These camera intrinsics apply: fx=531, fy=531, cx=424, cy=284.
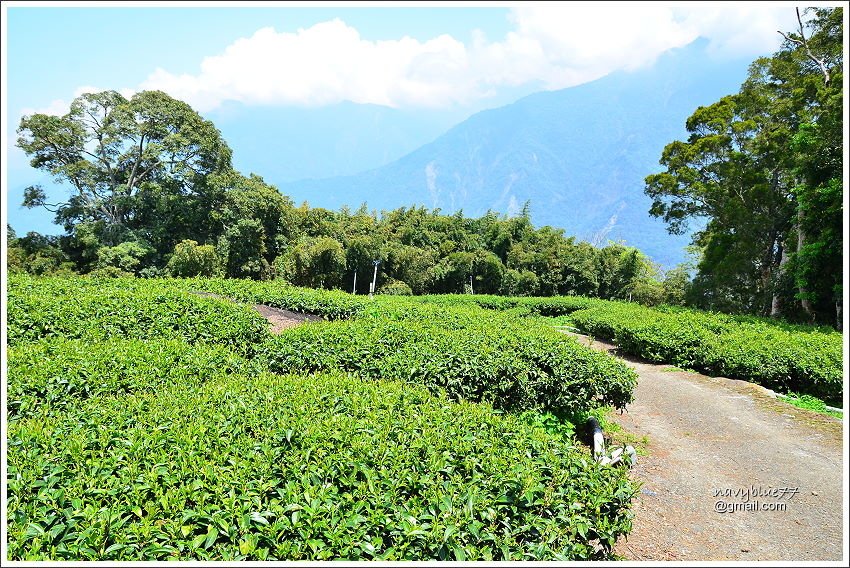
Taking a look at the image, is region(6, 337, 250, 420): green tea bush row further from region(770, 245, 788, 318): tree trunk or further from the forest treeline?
region(770, 245, 788, 318): tree trunk

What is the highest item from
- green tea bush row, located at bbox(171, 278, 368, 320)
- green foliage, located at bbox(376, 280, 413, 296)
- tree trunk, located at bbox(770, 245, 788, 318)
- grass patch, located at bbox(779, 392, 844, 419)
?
tree trunk, located at bbox(770, 245, 788, 318)

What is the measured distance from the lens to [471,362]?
4.70m

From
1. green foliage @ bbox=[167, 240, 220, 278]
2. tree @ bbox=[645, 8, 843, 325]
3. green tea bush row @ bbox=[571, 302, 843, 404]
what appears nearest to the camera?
green tea bush row @ bbox=[571, 302, 843, 404]

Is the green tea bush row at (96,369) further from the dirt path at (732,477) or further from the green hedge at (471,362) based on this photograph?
the dirt path at (732,477)

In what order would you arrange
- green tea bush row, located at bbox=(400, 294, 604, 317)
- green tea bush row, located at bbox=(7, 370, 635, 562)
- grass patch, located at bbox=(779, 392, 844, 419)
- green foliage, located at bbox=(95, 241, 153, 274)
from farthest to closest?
green foliage, located at bbox=(95, 241, 153, 274) < green tea bush row, located at bbox=(400, 294, 604, 317) < grass patch, located at bbox=(779, 392, 844, 419) < green tea bush row, located at bbox=(7, 370, 635, 562)

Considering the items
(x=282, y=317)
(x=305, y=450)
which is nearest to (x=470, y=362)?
(x=305, y=450)

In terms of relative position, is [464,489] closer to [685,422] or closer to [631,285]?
[685,422]

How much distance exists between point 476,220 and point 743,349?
1166 inches

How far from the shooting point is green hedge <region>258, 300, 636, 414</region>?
15.2ft

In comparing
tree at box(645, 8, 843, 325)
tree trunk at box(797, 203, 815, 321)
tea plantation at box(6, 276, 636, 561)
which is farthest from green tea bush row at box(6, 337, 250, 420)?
tree trunk at box(797, 203, 815, 321)

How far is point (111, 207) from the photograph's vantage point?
26.4 meters

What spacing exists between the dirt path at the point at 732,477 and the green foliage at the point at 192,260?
69.7ft

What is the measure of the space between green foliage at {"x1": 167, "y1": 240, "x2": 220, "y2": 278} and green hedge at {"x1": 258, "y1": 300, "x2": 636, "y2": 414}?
2039cm

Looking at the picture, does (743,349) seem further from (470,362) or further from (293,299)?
(293,299)
